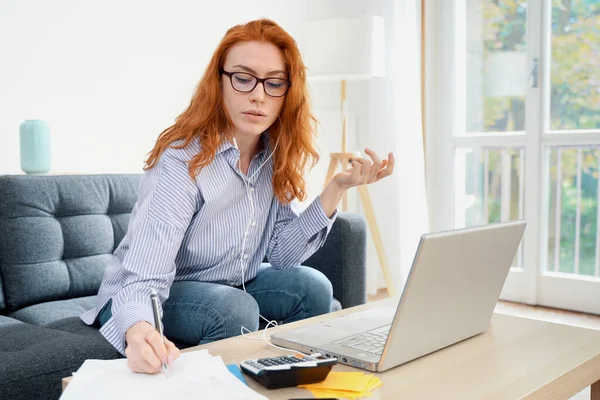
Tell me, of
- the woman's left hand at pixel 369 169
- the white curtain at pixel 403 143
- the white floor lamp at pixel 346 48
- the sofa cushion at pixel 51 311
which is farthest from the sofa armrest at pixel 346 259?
the white curtain at pixel 403 143

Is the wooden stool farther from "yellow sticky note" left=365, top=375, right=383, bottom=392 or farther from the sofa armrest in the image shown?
"yellow sticky note" left=365, top=375, right=383, bottom=392

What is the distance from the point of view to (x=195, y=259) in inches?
59.4

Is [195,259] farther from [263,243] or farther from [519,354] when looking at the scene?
[519,354]

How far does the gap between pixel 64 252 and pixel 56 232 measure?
0.23 ft

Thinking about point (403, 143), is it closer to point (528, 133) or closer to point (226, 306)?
point (528, 133)

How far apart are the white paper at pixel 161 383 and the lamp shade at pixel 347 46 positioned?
6.97 ft

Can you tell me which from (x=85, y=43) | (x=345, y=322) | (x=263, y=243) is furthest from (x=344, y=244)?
(x=85, y=43)

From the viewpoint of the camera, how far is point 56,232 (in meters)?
1.89

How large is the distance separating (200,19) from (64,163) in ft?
3.01

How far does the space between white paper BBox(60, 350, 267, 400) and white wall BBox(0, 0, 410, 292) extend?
1.61 meters

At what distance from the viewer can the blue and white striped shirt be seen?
3.93ft

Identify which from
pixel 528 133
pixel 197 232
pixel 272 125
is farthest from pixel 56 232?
pixel 528 133

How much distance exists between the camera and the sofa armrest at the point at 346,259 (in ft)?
6.68

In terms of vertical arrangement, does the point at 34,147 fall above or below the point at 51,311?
above
